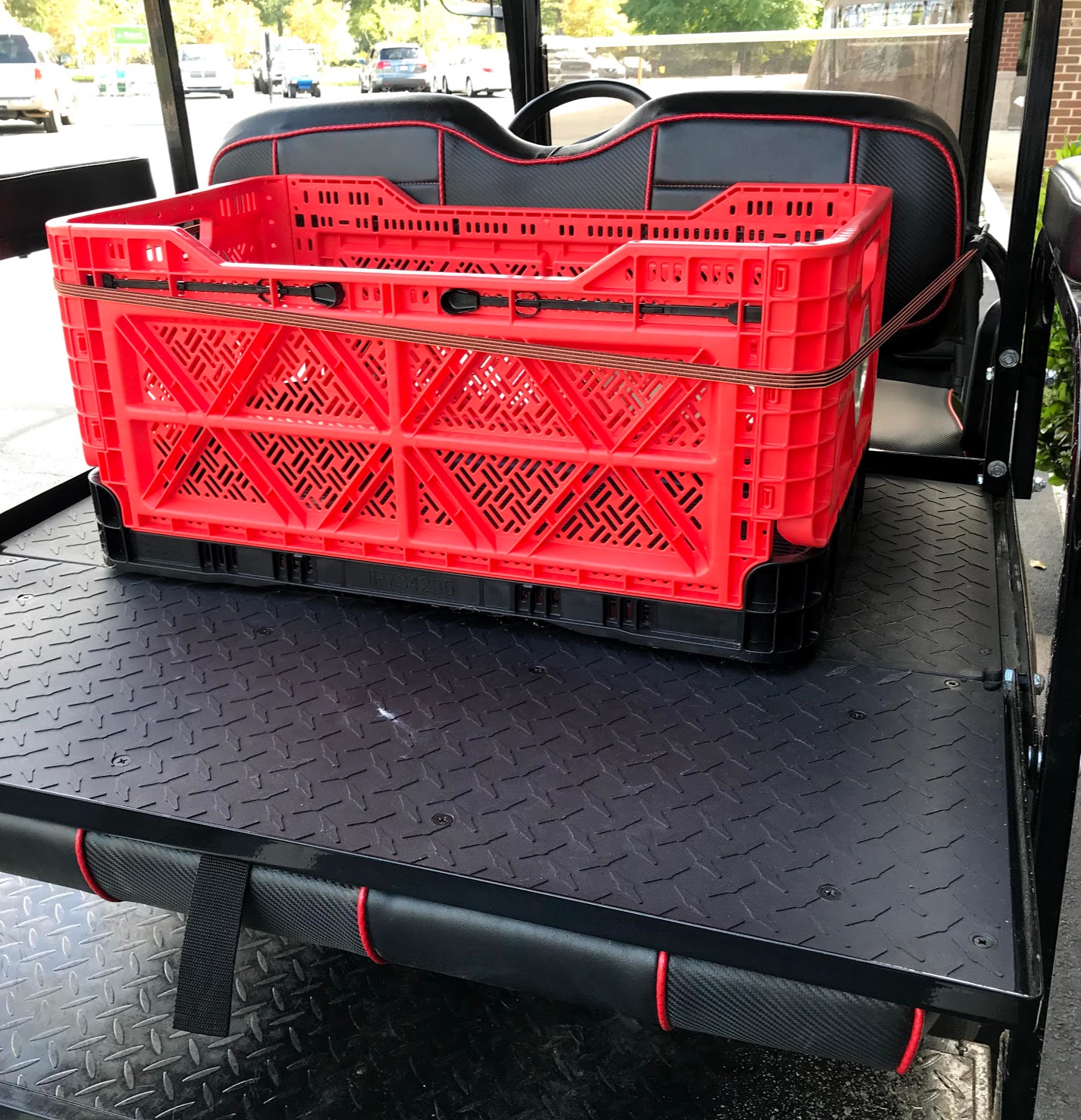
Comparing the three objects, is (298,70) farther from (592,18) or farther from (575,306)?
(575,306)

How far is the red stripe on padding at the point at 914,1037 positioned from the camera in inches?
46.7

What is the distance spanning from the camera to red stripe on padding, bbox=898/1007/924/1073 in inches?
46.7

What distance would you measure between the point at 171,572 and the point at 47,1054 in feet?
2.74

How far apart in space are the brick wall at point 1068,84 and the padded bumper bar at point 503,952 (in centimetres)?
912

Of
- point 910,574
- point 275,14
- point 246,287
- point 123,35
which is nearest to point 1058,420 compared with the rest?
point 910,574

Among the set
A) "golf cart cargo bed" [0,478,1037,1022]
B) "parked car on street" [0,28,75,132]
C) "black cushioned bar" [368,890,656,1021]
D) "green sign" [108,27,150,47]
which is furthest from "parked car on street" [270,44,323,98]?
"black cushioned bar" [368,890,656,1021]

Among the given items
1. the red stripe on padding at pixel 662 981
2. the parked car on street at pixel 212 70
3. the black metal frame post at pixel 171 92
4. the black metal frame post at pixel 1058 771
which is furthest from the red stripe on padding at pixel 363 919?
the parked car on street at pixel 212 70

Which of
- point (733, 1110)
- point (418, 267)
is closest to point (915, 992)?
point (733, 1110)

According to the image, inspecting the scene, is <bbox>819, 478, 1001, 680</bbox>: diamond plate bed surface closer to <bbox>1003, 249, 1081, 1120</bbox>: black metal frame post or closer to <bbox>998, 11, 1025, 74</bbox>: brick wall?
<bbox>1003, 249, 1081, 1120</bbox>: black metal frame post

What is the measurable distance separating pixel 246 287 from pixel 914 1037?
1400 mm

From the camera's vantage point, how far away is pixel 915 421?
10.0 ft

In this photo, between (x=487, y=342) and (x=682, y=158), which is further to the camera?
(x=682, y=158)

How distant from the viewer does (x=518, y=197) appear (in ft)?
8.39

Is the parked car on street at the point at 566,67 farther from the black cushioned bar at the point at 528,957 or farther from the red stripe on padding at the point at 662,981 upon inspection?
the red stripe on padding at the point at 662,981
